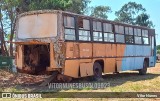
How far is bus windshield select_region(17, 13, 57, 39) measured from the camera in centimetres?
1435

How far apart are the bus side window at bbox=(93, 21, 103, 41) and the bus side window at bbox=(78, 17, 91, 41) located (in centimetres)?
52

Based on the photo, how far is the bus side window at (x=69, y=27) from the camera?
570 inches

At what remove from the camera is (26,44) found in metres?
15.1

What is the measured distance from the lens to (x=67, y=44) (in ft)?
47.0

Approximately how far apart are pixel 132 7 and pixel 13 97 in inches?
2066

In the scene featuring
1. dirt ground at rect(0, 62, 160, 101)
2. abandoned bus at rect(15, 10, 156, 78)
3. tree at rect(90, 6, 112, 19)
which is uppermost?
tree at rect(90, 6, 112, 19)

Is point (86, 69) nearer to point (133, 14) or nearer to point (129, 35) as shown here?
point (129, 35)

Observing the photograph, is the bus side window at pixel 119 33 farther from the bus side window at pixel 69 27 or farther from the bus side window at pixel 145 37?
Result: the bus side window at pixel 69 27

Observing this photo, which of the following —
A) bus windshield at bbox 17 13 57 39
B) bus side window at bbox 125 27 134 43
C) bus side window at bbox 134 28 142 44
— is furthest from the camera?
bus side window at bbox 134 28 142 44

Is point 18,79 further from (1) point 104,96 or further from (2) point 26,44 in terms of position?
(1) point 104,96

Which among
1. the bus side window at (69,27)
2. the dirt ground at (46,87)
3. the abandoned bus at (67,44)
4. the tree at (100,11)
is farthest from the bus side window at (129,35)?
the tree at (100,11)

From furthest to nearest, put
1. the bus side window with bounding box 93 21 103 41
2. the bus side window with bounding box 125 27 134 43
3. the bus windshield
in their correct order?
1. the bus side window with bounding box 125 27 134 43
2. the bus side window with bounding box 93 21 103 41
3. the bus windshield

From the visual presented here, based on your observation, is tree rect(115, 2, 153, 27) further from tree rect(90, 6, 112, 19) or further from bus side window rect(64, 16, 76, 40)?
bus side window rect(64, 16, 76, 40)

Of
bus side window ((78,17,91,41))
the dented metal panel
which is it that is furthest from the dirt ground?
bus side window ((78,17,91,41))
